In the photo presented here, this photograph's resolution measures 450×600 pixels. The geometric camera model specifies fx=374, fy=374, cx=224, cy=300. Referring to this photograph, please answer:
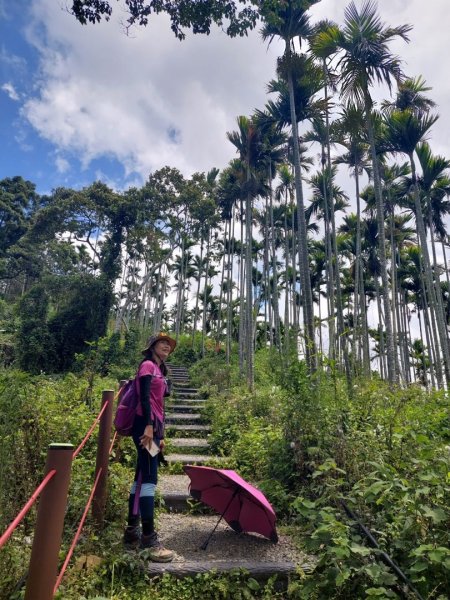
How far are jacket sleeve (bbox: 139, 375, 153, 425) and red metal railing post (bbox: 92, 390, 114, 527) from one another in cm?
42

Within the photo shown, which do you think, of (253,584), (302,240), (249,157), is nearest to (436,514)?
(253,584)

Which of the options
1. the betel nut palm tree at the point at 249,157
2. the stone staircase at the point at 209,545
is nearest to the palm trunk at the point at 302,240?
the betel nut palm tree at the point at 249,157

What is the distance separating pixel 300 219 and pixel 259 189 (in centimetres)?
669

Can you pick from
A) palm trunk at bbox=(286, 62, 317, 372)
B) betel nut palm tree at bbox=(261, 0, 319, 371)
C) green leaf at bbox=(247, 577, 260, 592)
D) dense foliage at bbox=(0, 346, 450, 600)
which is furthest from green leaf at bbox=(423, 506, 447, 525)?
betel nut palm tree at bbox=(261, 0, 319, 371)

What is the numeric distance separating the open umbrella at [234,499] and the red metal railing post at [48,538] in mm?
1605

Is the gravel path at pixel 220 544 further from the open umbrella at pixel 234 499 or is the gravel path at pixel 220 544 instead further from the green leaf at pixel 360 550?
the green leaf at pixel 360 550

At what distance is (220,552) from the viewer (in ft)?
9.25

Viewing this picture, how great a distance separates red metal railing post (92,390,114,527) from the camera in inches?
108

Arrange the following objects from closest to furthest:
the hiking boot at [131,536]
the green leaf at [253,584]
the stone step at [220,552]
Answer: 1. the green leaf at [253,584]
2. the stone step at [220,552]
3. the hiking boot at [131,536]

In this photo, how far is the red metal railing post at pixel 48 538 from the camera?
1.35m

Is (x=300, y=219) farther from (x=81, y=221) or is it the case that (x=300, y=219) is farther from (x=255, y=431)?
(x=81, y=221)


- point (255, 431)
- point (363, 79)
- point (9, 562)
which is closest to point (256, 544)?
point (9, 562)

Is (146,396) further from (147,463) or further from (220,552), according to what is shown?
(220,552)

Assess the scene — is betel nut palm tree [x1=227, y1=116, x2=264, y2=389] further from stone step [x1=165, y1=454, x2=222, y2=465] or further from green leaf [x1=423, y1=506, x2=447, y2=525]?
green leaf [x1=423, y1=506, x2=447, y2=525]
